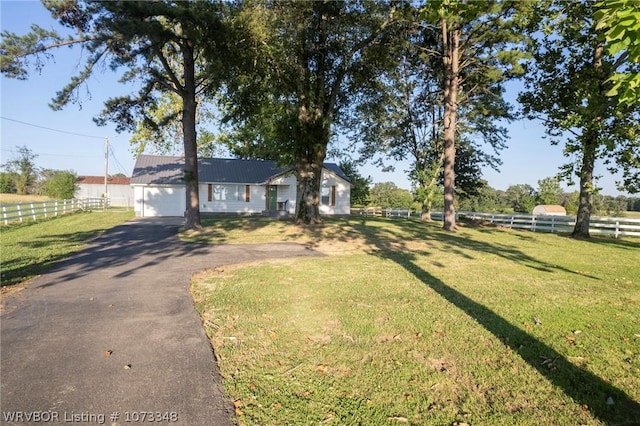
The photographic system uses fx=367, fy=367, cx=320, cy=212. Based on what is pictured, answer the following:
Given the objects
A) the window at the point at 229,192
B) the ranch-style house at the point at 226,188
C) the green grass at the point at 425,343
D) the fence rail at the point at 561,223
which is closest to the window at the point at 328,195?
the ranch-style house at the point at 226,188

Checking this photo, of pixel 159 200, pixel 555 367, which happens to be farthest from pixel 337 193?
pixel 555 367

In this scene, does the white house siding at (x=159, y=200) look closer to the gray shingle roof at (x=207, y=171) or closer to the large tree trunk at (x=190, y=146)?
the gray shingle roof at (x=207, y=171)

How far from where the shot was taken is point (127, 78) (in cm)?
1670

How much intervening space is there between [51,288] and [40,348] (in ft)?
9.19

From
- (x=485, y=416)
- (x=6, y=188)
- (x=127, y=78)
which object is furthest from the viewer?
(x=6, y=188)

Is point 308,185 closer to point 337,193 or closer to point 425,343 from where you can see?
point 337,193

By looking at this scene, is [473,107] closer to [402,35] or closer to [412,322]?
[402,35]

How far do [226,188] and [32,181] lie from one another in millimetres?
46911

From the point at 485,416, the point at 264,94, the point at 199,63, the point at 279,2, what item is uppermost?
the point at 279,2

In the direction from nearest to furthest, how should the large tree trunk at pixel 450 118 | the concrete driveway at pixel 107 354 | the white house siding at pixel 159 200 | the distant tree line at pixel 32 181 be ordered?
the concrete driveway at pixel 107 354 < the large tree trunk at pixel 450 118 < the white house siding at pixel 159 200 < the distant tree line at pixel 32 181

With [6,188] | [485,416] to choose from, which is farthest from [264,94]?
[6,188]

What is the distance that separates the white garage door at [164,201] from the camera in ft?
92.2

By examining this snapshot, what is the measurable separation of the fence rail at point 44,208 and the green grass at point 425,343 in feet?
49.6

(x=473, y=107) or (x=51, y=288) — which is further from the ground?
(x=473, y=107)
